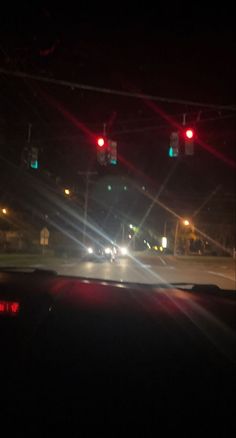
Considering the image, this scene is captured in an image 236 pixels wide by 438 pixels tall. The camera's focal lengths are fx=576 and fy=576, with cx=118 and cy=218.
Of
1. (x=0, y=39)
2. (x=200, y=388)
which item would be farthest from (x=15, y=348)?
(x=0, y=39)

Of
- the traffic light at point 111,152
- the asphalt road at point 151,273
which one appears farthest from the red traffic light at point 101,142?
the asphalt road at point 151,273

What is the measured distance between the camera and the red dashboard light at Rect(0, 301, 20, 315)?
3.06 m

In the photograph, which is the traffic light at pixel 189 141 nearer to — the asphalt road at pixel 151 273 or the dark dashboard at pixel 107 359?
the asphalt road at pixel 151 273

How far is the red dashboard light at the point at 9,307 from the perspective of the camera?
10.0 ft

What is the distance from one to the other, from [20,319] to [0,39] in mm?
14270

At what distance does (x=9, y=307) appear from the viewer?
10.2 feet

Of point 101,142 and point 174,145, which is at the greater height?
point 101,142

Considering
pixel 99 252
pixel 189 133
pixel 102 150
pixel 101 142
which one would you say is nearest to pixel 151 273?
pixel 102 150

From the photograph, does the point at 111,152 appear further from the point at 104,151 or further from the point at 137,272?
the point at 137,272

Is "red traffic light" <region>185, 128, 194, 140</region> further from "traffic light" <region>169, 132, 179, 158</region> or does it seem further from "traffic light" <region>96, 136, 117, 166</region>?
"traffic light" <region>96, 136, 117, 166</region>

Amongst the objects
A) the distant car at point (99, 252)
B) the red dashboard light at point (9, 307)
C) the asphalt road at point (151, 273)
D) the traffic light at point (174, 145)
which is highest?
the traffic light at point (174, 145)

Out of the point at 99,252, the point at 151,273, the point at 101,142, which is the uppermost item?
the point at 101,142

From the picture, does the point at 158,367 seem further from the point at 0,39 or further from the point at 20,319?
the point at 0,39

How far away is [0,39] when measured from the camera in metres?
15.9
